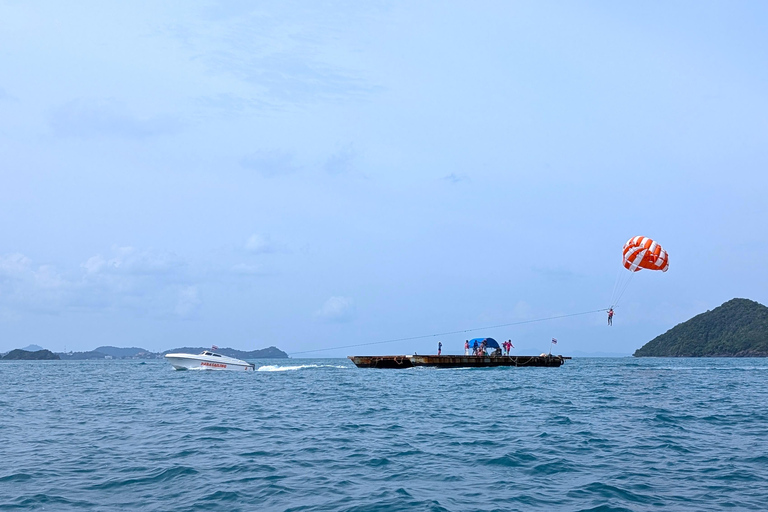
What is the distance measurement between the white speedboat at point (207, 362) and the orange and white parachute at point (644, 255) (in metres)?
39.3

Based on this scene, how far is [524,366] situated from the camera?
71.4 meters

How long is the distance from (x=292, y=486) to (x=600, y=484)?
651cm

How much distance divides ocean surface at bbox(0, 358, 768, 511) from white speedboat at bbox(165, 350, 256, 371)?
33878mm

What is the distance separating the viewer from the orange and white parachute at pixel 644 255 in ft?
150

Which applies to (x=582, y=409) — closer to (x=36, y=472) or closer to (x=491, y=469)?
(x=491, y=469)

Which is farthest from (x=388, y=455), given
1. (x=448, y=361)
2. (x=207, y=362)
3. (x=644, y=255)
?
(x=207, y=362)

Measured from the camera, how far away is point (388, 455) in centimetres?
1691

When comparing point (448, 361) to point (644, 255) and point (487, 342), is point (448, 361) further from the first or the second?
point (644, 255)

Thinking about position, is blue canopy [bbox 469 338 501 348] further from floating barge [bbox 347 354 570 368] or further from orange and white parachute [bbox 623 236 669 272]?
orange and white parachute [bbox 623 236 669 272]

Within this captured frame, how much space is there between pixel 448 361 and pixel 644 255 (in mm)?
25466

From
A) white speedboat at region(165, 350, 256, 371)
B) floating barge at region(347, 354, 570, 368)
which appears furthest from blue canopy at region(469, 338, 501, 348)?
white speedboat at region(165, 350, 256, 371)

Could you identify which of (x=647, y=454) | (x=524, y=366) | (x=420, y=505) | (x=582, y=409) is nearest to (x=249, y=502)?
(x=420, y=505)

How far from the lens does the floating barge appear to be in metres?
65.6

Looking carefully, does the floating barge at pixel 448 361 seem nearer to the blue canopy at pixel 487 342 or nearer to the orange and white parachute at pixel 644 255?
the blue canopy at pixel 487 342
